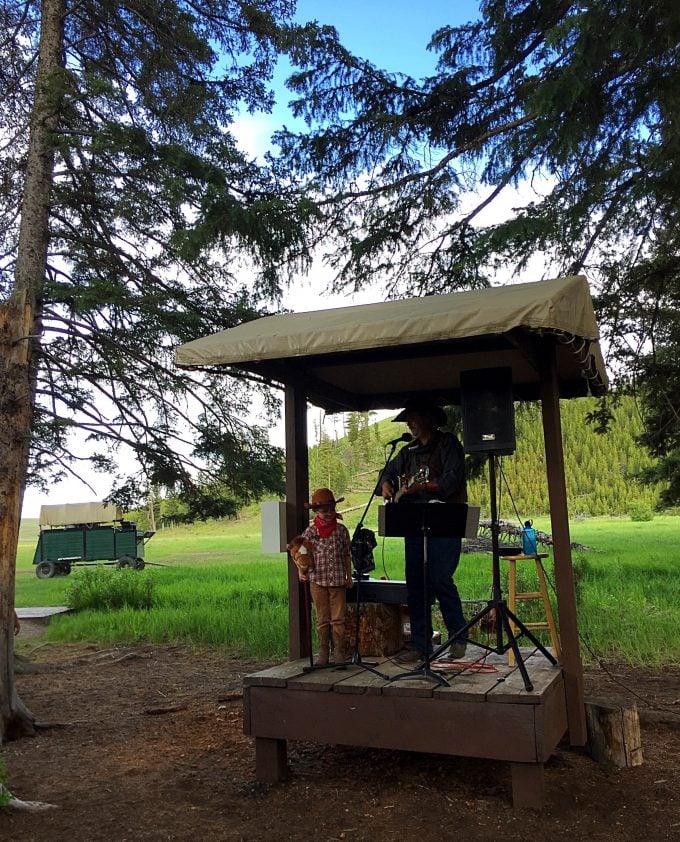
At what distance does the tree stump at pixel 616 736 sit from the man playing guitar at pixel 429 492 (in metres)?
0.93

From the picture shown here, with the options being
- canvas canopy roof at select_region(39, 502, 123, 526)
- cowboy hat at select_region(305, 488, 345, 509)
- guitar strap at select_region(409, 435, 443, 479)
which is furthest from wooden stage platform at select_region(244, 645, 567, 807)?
canvas canopy roof at select_region(39, 502, 123, 526)

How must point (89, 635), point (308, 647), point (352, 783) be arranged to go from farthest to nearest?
1. point (89, 635)
2. point (308, 647)
3. point (352, 783)

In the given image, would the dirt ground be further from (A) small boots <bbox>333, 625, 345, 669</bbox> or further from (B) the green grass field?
(B) the green grass field

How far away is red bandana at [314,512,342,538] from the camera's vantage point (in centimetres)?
455

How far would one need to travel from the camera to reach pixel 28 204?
8.12 meters

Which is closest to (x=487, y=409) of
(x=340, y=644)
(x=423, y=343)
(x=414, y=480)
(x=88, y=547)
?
(x=423, y=343)

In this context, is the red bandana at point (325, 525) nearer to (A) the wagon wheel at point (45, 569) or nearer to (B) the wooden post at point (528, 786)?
(B) the wooden post at point (528, 786)

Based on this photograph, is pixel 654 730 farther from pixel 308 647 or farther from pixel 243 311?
pixel 243 311

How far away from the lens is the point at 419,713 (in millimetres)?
3908

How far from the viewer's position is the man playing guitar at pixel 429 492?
460 centimetres

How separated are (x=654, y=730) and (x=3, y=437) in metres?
5.43

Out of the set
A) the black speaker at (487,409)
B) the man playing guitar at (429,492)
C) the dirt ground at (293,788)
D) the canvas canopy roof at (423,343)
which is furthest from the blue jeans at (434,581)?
the canvas canopy roof at (423,343)

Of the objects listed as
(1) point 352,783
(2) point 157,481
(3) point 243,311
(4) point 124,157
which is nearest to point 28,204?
(4) point 124,157

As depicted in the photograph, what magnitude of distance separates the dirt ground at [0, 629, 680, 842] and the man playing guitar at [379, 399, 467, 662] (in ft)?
2.75
